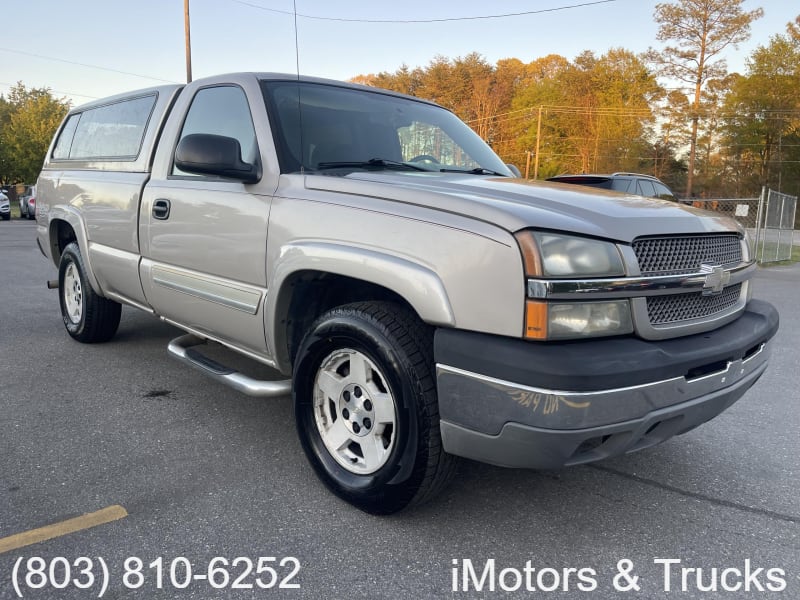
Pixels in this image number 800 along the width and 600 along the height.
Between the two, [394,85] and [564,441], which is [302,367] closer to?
[564,441]

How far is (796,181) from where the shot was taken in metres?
45.5

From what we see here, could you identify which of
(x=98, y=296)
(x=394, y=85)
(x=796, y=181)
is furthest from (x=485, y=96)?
(x=98, y=296)

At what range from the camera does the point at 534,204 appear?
2328 mm

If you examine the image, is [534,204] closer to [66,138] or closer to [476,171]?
[476,171]

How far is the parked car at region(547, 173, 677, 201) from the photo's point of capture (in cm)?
1082

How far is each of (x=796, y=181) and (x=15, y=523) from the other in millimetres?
53511

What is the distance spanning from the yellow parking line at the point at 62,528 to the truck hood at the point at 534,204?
159cm

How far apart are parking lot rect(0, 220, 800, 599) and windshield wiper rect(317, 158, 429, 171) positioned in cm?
146

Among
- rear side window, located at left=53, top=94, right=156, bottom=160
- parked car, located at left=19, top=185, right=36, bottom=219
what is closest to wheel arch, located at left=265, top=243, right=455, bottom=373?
rear side window, located at left=53, top=94, right=156, bottom=160

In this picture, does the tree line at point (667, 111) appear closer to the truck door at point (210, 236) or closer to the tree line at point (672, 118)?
the tree line at point (672, 118)

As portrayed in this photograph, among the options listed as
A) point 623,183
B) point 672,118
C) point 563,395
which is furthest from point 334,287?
point 672,118

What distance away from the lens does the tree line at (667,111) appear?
1587 inches

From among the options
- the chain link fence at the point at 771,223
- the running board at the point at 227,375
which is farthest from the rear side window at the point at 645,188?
the running board at the point at 227,375

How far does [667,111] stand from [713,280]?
4714 cm
